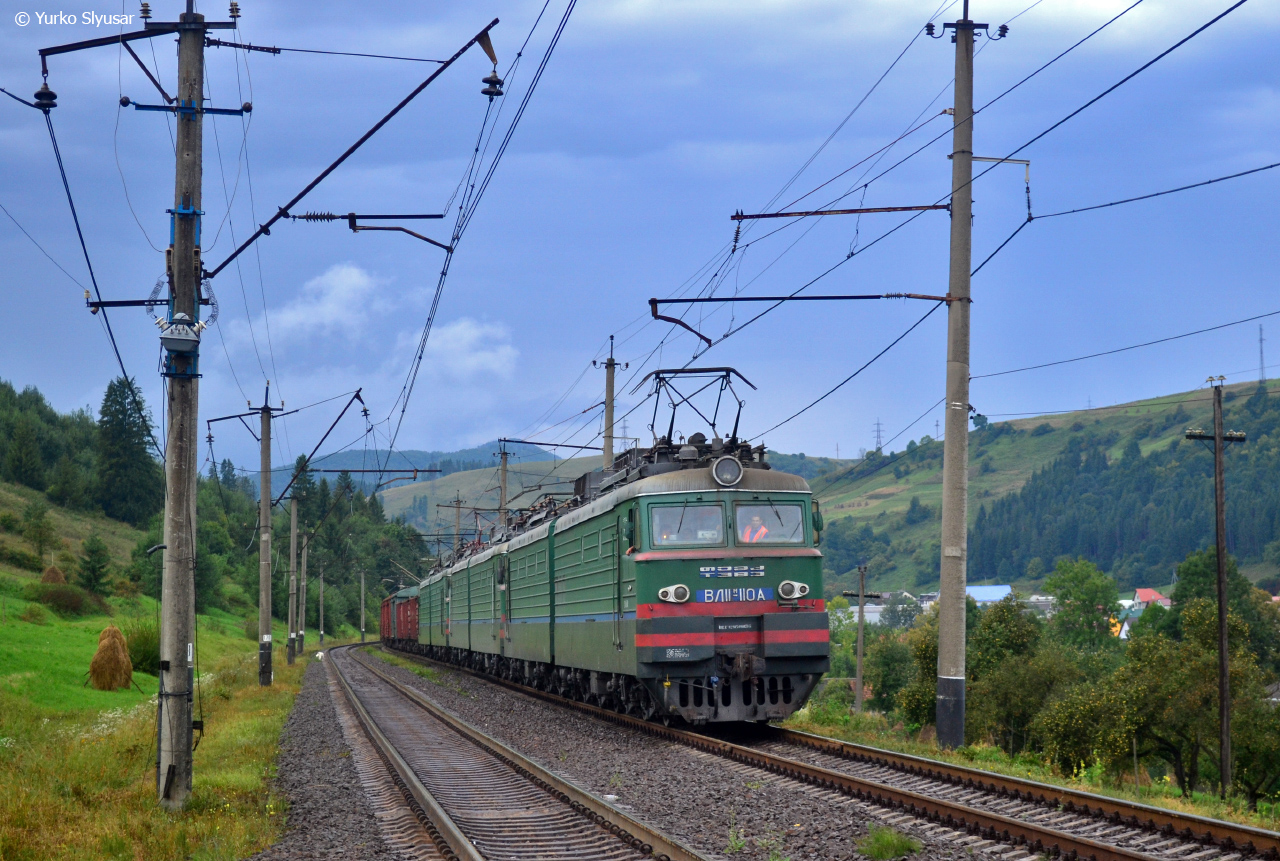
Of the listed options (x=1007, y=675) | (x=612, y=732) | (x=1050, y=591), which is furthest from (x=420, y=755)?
(x=1050, y=591)

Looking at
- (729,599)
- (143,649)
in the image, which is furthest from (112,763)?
(143,649)

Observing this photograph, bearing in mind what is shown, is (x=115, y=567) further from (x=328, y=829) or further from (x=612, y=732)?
(x=328, y=829)

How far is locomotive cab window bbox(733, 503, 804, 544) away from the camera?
53.9 feet

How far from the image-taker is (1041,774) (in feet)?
40.1

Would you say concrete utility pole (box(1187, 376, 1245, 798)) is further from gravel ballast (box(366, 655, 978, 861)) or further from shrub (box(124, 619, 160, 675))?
shrub (box(124, 619, 160, 675))

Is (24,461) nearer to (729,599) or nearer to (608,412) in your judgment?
(608,412)

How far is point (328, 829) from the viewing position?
407 inches

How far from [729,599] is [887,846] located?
7.82 meters

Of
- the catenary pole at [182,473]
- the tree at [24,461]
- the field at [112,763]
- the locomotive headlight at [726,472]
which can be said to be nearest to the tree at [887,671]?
the field at [112,763]

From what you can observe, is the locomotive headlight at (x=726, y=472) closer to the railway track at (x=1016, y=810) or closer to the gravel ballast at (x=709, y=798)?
the gravel ballast at (x=709, y=798)

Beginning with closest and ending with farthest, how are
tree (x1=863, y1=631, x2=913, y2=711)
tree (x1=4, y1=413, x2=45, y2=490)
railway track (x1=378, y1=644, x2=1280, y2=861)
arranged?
1. railway track (x1=378, y1=644, x2=1280, y2=861)
2. tree (x1=863, y1=631, x2=913, y2=711)
3. tree (x1=4, y1=413, x2=45, y2=490)

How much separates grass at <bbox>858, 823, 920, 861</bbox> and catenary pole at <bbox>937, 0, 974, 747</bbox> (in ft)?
21.0

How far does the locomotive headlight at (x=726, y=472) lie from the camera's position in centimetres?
1650

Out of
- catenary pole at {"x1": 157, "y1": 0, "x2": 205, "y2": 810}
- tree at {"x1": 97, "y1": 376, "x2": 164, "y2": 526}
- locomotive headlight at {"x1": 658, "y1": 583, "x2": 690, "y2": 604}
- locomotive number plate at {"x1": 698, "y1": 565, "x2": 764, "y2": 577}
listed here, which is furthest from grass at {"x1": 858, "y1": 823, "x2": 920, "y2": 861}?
tree at {"x1": 97, "y1": 376, "x2": 164, "y2": 526}
